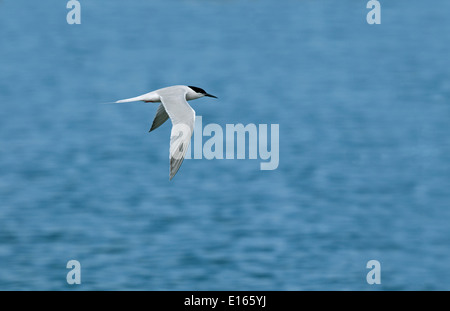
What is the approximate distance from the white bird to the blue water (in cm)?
232

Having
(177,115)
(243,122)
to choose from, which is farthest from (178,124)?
(243,122)

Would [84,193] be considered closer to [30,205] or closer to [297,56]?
[30,205]

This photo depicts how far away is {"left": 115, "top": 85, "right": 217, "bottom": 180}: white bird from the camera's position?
8172 millimetres

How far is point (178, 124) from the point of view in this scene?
8.57m

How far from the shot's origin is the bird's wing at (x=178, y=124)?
8141mm

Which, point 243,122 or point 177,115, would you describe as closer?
point 177,115

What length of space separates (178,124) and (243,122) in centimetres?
870

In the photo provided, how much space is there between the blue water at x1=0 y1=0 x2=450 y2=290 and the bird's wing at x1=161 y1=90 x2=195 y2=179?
2.51 m

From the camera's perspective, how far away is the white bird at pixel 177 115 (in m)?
8.17

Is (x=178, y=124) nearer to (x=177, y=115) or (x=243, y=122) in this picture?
(x=177, y=115)

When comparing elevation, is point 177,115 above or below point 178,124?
above

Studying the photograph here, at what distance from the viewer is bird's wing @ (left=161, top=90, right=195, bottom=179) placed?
8.14 meters

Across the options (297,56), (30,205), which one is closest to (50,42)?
(297,56)

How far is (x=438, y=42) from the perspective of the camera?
24094mm
